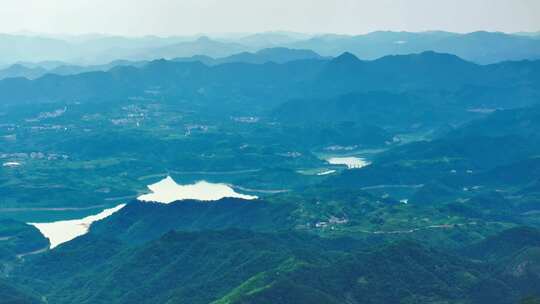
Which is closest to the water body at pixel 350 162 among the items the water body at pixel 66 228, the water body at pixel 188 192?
the water body at pixel 188 192

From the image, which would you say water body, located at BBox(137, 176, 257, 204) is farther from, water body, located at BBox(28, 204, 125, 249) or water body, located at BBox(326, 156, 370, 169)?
water body, located at BBox(326, 156, 370, 169)

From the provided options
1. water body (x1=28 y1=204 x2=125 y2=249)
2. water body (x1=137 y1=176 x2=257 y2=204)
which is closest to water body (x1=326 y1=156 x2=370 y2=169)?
water body (x1=137 y1=176 x2=257 y2=204)

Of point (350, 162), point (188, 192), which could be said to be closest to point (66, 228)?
point (188, 192)

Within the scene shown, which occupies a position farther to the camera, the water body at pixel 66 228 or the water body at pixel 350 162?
the water body at pixel 350 162

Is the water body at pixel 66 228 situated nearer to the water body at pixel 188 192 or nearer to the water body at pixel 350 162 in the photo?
the water body at pixel 188 192

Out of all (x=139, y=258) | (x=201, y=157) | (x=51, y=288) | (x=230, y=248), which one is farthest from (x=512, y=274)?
(x=201, y=157)

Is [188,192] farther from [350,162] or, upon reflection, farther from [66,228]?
[350,162]
